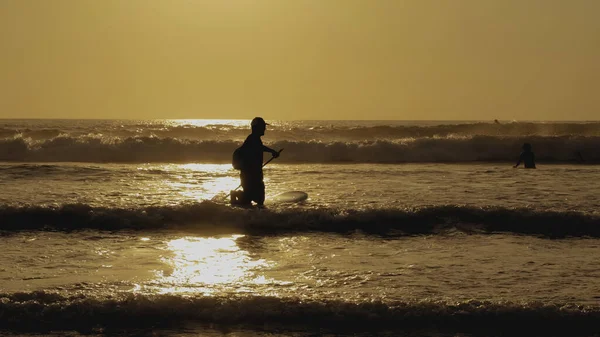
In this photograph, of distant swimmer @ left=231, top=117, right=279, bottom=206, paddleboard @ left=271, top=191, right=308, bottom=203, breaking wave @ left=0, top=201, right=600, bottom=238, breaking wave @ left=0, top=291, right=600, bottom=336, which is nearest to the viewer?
breaking wave @ left=0, top=291, right=600, bottom=336

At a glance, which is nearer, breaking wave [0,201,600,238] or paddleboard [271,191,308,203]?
breaking wave [0,201,600,238]

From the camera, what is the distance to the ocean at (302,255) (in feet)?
22.4

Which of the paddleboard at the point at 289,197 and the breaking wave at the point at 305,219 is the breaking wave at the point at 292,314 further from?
the paddleboard at the point at 289,197

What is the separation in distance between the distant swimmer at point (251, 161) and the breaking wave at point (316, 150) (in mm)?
16950

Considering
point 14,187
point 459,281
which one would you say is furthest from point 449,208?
point 14,187

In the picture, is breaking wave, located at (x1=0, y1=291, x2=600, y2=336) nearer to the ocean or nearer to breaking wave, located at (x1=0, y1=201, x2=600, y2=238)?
the ocean

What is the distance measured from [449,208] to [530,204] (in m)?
1.64

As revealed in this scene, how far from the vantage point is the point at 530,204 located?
12.9 meters

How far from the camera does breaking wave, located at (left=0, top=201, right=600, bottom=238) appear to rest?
11.4m

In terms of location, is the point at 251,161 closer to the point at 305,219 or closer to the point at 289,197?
the point at 305,219

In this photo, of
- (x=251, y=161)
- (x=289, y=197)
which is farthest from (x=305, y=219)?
(x=289, y=197)

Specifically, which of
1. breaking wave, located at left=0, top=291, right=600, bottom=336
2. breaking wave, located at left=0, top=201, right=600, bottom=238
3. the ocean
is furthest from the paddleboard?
breaking wave, located at left=0, top=291, right=600, bottom=336

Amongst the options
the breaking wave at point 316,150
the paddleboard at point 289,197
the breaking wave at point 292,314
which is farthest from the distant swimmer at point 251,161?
the breaking wave at point 316,150

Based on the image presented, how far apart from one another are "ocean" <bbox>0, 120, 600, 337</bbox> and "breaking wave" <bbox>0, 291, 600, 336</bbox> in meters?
0.01
